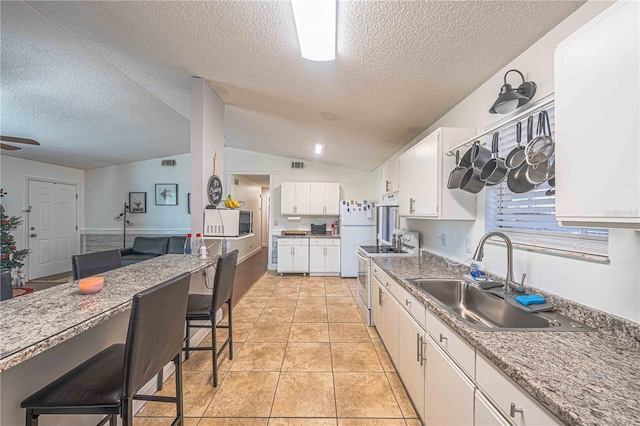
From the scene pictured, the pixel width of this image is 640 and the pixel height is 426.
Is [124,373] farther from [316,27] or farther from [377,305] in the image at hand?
[377,305]

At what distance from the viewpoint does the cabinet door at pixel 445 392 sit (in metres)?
1.10

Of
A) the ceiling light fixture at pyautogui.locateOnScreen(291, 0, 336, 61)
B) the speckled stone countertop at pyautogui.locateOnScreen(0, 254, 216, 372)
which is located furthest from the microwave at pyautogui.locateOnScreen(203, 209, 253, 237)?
the ceiling light fixture at pyautogui.locateOnScreen(291, 0, 336, 61)

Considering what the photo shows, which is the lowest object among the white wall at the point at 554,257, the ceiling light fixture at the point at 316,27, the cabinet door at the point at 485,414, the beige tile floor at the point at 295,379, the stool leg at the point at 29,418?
the beige tile floor at the point at 295,379

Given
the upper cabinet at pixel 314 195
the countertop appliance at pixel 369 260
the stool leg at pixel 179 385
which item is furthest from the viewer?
the upper cabinet at pixel 314 195

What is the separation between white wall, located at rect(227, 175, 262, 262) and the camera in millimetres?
6508

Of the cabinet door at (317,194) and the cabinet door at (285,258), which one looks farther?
the cabinet door at (317,194)

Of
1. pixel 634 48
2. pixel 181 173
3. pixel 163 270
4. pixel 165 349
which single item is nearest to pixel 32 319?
pixel 165 349

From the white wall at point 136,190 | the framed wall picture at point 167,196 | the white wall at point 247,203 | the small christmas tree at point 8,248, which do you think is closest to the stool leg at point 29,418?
the white wall at point 247,203

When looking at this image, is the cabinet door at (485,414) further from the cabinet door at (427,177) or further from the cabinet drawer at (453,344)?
the cabinet door at (427,177)

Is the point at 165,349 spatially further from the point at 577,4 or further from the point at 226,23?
the point at 577,4

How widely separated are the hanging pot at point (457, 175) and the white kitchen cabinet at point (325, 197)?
12.8ft

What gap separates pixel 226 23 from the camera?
181cm

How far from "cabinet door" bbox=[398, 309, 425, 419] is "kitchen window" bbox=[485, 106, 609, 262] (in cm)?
87

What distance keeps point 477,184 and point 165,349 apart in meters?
2.15
